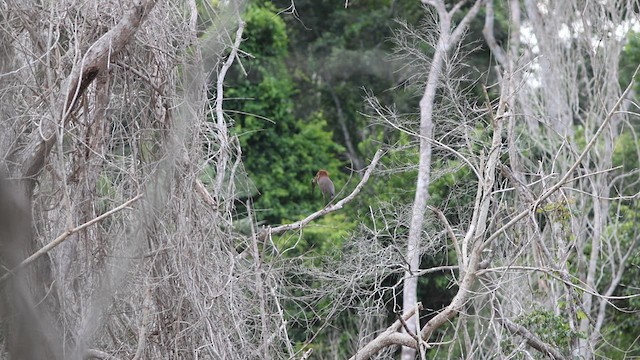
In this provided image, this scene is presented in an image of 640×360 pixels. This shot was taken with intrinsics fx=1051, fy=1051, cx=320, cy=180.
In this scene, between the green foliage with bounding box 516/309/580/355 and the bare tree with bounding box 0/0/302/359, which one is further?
the green foliage with bounding box 516/309/580/355

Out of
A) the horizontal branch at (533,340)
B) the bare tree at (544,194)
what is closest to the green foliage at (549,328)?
the bare tree at (544,194)

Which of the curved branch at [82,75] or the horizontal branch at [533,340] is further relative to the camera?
the horizontal branch at [533,340]

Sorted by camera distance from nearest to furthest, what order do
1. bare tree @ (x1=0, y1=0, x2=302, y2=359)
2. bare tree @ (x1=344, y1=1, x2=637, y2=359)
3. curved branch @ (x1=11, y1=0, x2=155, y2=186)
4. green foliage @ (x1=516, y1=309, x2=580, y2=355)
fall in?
curved branch @ (x1=11, y1=0, x2=155, y2=186) → bare tree @ (x1=0, y1=0, x2=302, y2=359) → bare tree @ (x1=344, y1=1, x2=637, y2=359) → green foliage @ (x1=516, y1=309, x2=580, y2=355)

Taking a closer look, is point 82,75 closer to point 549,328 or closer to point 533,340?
point 533,340

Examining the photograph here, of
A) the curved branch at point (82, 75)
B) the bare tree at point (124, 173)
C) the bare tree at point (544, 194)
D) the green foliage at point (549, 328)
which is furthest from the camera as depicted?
the green foliage at point (549, 328)

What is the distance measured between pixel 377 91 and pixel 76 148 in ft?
40.7

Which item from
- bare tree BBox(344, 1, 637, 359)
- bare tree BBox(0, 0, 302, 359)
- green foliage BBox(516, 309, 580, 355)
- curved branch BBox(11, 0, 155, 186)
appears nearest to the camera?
curved branch BBox(11, 0, 155, 186)

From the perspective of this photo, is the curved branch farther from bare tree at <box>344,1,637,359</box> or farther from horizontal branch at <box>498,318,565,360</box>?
horizontal branch at <box>498,318,565,360</box>

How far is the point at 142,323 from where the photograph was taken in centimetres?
516

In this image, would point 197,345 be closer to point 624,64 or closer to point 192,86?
point 192,86

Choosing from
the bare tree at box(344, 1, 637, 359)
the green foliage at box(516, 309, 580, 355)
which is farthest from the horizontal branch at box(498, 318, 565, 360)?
the green foliage at box(516, 309, 580, 355)

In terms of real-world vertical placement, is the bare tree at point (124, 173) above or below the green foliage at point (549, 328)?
above

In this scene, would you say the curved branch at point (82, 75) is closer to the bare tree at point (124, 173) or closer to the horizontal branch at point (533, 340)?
the bare tree at point (124, 173)

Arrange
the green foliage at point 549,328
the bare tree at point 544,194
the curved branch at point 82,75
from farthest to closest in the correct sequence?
the green foliage at point 549,328, the bare tree at point 544,194, the curved branch at point 82,75
